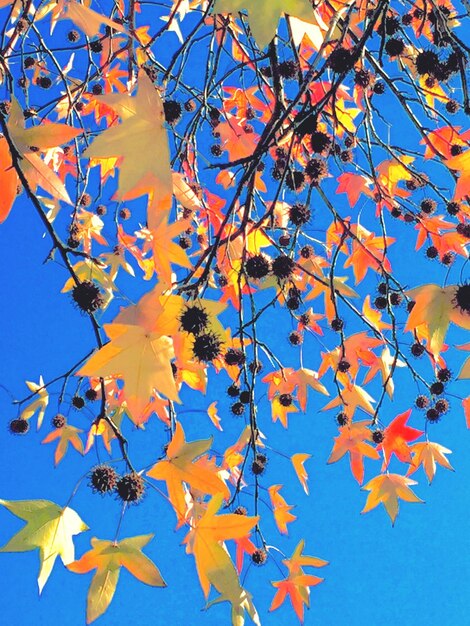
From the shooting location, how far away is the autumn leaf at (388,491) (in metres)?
1.89

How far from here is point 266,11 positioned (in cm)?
96

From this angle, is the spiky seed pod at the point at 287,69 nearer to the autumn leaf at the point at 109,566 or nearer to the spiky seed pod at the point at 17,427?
the autumn leaf at the point at 109,566

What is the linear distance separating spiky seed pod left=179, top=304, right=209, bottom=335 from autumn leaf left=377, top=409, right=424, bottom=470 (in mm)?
912

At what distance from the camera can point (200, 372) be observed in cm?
181

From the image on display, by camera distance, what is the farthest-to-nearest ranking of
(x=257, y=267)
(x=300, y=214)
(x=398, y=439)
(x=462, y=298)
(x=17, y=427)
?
1. (x=17, y=427)
2. (x=398, y=439)
3. (x=300, y=214)
4. (x=257, y=267)
5. (x=462, y=298)

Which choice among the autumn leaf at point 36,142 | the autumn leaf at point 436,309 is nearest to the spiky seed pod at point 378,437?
the autumn leaf at point 436,309

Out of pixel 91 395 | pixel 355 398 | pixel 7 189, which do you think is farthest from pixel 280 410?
pixel 7 189

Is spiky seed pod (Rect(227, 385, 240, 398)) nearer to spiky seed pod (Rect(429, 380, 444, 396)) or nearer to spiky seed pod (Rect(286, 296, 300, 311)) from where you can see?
spiky seed pod (Rect(286, 296, 300, 311))

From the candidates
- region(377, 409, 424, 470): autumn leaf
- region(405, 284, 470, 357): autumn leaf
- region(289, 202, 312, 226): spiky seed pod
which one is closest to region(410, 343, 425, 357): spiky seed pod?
region(377, 409, 424, 470): autumn leaf

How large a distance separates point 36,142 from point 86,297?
0.32m

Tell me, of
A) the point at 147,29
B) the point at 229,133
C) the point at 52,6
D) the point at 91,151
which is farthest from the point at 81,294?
the point at 147,29

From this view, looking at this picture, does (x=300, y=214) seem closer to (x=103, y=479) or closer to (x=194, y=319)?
(x=194, y=319)

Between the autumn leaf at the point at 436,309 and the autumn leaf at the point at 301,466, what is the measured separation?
3.21 feet

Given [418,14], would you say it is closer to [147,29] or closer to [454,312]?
[147,29]
